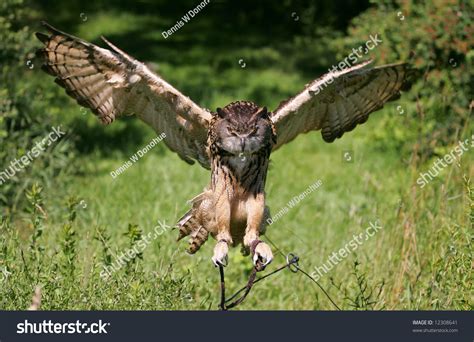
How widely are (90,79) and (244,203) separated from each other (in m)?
1.26

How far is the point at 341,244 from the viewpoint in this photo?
23.9 ft

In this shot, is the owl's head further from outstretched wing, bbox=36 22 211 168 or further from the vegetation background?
the vegetation background

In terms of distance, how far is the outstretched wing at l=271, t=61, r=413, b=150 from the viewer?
518 centimetres

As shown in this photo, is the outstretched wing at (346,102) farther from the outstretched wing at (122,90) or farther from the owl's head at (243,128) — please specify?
the owl's head at (243,128)

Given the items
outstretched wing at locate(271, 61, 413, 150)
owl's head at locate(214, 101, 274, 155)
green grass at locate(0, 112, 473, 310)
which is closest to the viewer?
owl's head at locate(214, 101, 274, 155)

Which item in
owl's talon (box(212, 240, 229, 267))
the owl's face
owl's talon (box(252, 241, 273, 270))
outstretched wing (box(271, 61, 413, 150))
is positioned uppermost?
the owl's face

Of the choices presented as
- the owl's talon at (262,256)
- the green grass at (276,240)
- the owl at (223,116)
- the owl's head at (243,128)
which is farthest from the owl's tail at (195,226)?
the owl's talon at (262,256)

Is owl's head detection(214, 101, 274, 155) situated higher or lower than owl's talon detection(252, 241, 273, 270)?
higher

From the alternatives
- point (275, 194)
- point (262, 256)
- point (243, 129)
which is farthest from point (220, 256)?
point (275, 194)

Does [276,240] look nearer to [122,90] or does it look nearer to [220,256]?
[122,90]

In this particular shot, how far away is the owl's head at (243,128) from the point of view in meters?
4.25

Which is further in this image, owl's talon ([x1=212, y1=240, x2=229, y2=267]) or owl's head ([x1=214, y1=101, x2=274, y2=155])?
owl's head ([x1=214, y1=101, x2=274, y2=155])

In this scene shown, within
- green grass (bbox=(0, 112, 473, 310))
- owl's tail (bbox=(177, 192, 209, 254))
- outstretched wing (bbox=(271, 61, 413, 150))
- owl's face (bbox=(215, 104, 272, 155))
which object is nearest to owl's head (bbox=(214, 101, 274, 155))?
owl's face (bbox=(215, 104, 272, 155))

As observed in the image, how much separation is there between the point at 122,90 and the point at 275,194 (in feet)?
13.6
